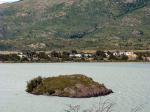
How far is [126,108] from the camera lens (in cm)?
7825

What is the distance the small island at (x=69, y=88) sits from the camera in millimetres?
97750

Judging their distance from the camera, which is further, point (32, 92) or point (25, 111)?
point (32, 92)

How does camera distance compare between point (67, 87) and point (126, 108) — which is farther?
point (67, 87)

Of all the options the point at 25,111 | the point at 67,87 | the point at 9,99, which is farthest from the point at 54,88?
the point at 25,111

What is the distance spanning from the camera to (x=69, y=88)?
324 ft

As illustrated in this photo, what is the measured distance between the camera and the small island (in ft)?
321

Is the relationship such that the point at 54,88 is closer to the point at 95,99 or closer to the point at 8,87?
the point at 95,99

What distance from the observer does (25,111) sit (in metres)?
73.9

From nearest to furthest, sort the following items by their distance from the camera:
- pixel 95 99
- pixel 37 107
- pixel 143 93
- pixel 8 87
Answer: pixel 37 107
pixel 95 99
pixel 143 93
pixel 8 87

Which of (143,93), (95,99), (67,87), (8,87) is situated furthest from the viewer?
(8,87)

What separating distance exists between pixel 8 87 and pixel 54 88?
23172 millimetres

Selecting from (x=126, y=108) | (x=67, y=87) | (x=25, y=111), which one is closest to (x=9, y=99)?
(x=67, y=87)

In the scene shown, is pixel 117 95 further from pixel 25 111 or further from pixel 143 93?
pixel 25 111

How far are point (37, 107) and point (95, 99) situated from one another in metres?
15.6
